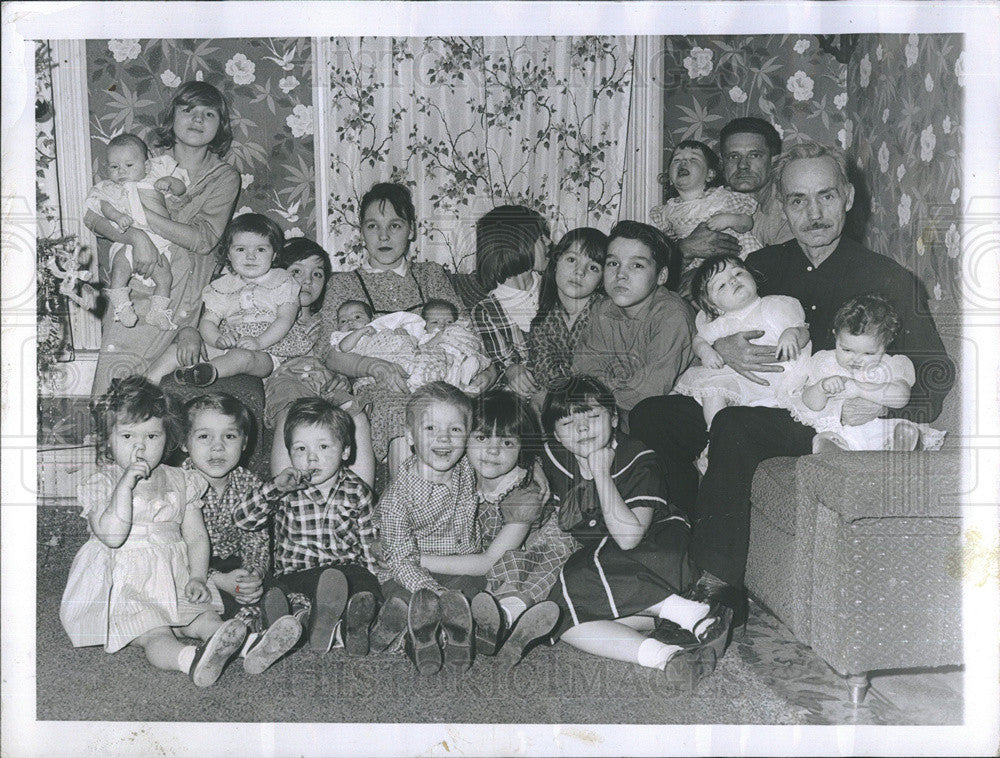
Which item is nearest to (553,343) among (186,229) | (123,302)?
(186,229)

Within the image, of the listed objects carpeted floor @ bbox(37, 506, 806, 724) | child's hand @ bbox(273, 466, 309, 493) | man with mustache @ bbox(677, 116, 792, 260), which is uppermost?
man with mustache @ bbox(677, 116, 792, 260)

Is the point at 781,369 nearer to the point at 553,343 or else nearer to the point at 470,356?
the point at 553,343

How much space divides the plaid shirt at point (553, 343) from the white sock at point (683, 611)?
21.0 inches

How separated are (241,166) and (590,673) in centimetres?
131

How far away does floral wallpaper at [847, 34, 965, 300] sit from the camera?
197cm

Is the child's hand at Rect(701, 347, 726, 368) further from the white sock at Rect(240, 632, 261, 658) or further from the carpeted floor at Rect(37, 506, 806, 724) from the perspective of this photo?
the white sock at Rect(240, 632, 261, 658)

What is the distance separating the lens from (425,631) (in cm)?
194

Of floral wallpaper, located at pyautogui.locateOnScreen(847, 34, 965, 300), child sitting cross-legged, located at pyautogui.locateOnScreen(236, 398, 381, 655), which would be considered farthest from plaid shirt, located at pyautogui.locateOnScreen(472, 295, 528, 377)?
floral wallpaper, located at pyautogui.locateOnScreen(847, 34, 965, 300)

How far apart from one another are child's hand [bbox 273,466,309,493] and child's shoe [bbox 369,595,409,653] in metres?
0.31

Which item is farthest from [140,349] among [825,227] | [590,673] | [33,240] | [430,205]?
[825,227]

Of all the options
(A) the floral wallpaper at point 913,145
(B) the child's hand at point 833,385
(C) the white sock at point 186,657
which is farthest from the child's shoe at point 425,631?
(A) the floral wallpaper at point 913,145

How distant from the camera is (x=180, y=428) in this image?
200 centimetres

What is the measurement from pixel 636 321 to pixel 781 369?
0.33 meters

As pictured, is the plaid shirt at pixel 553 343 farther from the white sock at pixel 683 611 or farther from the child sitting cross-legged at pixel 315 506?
the white sock at pixel 683 611
